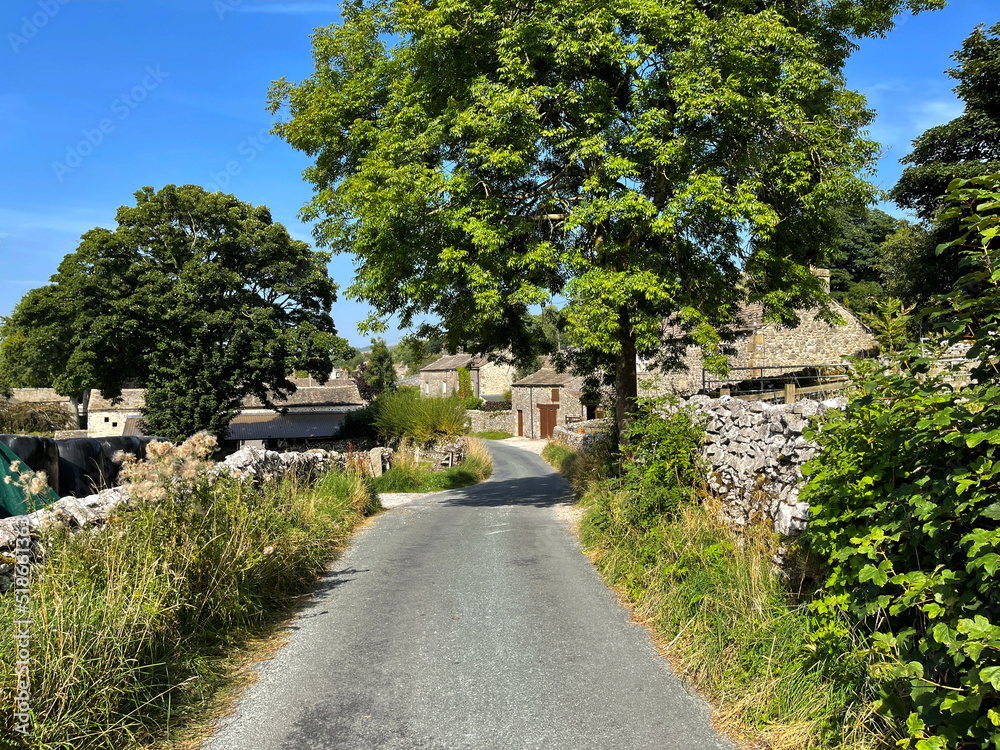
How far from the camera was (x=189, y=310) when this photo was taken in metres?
29.6

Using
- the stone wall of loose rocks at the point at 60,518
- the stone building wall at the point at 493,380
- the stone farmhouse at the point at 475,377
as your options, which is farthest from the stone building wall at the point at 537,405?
the stone wall of loose rocks at the point at 60,518

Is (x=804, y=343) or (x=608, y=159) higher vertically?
(x=608, y=159)

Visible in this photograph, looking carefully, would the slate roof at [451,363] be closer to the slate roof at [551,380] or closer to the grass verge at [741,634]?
the slate roof at [551,380]

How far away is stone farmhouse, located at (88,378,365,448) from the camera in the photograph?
1716 inches

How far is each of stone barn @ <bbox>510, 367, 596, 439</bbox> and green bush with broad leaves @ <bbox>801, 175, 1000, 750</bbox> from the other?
38.7 meters

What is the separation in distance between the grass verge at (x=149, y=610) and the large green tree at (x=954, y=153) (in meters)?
21.9

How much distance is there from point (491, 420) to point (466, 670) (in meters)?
54.5

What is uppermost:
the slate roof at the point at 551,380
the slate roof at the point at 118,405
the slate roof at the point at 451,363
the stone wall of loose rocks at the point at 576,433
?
the slate roof at the point at 451,363

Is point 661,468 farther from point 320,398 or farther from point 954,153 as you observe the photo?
point 320,398

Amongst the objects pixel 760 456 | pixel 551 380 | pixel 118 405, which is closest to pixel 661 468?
pixel 760 456

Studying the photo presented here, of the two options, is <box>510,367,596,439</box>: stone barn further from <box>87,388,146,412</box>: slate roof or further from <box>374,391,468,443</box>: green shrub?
<box>87,388,146,412</box>: slate roof

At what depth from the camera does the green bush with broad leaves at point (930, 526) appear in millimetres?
3178

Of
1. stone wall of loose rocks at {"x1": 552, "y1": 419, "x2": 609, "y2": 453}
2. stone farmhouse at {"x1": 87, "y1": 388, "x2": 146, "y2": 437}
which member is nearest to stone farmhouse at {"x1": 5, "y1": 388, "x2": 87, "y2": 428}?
A: stone farmhouse at {"x1": 87, "y1": 388, "x2": 146, "y2": 437}

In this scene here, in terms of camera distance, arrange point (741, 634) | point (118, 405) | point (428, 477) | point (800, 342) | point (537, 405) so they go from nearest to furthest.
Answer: point (741, 634), point (428, 477), point (800, 342), point (118, 405), point (537, 405)
